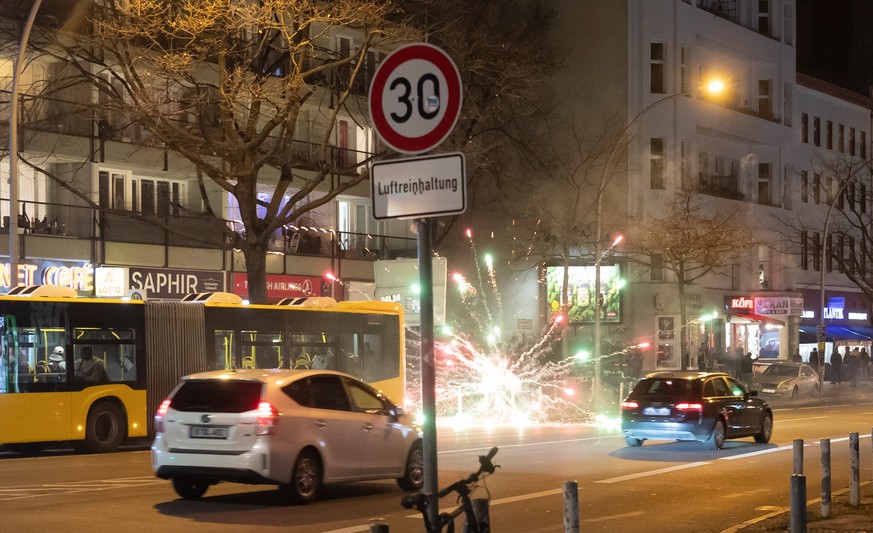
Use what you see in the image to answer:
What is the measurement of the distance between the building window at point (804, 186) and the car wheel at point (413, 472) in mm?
49419

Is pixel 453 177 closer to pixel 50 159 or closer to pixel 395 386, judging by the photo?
pixel 395 386

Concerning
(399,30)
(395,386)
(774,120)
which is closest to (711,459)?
(395,386)

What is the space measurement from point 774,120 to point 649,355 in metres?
14.6

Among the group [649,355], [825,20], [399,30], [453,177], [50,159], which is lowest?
[649,355]

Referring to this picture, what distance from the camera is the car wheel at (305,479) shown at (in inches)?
572

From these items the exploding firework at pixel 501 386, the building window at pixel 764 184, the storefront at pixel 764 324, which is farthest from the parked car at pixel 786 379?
the building window at pixel 764 184

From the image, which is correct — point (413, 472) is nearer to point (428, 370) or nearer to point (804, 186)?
point (428, 370)

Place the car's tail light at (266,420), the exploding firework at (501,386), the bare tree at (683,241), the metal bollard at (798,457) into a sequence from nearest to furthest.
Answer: the metal bollard at (798,457), the car's tail light at (266,420), the exploding firework at (501,386), the bare tree at (683,241)

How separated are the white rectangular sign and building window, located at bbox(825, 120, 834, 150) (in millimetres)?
62108

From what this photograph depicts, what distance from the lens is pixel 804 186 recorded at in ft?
206

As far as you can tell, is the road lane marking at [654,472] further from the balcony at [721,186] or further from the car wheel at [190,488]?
the balcony at [721,186]

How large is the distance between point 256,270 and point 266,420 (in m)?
16.3

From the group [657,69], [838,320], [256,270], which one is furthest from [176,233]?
[838,320]

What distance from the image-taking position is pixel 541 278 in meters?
52.0
